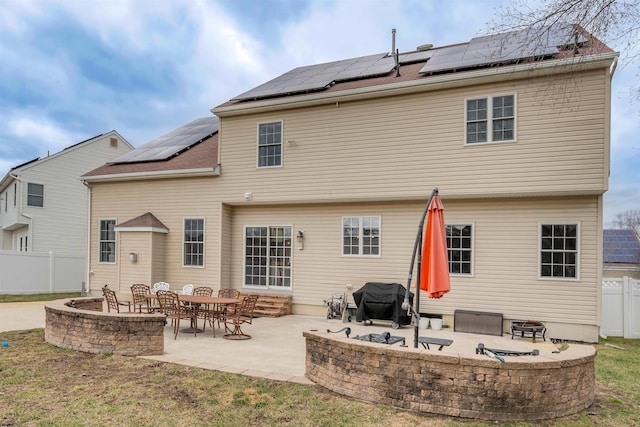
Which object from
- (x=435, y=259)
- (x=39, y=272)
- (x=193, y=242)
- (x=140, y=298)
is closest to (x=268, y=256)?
(x=193, y=242)

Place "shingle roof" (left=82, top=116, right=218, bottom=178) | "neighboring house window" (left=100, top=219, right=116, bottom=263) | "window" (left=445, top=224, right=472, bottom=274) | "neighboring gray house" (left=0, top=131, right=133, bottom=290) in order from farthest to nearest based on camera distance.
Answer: "neighboring gray house" (left=0, top=131, right=133, bottom=290), "neighboring house window" (left=100, top=219, right=116, bottom=263), "shingle roof" (left=82, top=116, right=218, bottom=178), "window" (left=445, top=224, right=472, bottom=274)

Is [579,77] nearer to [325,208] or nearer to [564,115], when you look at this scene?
[564,115]

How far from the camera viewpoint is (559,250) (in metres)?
9.59

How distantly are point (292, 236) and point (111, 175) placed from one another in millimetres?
6855

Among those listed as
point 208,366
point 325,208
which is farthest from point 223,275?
point 208,366

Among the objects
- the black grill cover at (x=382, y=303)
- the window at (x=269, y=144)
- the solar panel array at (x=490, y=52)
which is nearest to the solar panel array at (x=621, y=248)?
the solar panel array at (x=490, y=52)

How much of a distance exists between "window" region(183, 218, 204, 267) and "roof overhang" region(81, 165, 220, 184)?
1458mm

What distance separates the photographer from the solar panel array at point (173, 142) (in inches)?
577

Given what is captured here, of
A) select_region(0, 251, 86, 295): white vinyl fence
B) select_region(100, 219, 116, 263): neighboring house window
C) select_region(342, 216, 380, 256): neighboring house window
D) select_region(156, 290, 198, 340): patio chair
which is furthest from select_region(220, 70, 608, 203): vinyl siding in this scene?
select_region(0, 251, 86, 295): white vinyl fence

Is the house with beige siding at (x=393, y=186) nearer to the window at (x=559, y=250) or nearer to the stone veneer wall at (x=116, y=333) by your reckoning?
the window at (x=559, y=250)

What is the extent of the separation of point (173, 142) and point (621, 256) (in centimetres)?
2274

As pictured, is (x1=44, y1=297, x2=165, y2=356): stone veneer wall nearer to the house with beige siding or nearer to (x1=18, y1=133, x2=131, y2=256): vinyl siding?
the house with beige siding

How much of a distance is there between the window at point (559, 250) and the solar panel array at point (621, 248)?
1528 cm

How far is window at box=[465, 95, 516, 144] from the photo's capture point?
9.70 m
